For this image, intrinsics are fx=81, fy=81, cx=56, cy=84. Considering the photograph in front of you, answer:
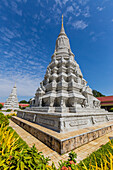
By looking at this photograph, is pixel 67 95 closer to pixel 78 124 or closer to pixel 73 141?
pixel 78 124

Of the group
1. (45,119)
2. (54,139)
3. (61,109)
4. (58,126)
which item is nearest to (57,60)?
(61,109)

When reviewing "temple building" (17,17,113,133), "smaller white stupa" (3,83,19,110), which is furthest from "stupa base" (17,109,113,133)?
"smaller white stupa" (3,83,19,110)

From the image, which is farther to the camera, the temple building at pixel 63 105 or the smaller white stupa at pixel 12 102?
the smaller white stupa at pixel 12 102

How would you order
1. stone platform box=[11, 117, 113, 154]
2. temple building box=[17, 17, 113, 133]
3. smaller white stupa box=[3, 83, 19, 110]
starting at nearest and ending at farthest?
stone platform box=[11, 117, 113, 154] → temple building box=[17, 17, 113, 133] → smaller white stupa box=[3, 83, 19, 110]

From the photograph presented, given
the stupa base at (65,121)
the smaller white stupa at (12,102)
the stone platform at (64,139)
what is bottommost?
the stone platform at (64,139)

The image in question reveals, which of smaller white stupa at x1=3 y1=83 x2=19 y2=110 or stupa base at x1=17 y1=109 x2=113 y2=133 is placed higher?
smaller white stupa at x1=3 y1=83 x2=19 y2=110

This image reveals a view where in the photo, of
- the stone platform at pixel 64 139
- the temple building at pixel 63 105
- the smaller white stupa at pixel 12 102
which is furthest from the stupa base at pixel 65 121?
the smaller white stupa at pixel 12 102

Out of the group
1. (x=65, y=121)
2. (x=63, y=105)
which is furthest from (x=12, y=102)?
(x=65, y=121)

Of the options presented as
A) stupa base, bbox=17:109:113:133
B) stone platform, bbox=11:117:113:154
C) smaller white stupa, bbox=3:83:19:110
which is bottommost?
stone platform, bbox=11:117:113:154

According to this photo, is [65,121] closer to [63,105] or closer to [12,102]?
[63,105]

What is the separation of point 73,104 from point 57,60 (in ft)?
28.6

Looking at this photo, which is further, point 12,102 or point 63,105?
point 12,102

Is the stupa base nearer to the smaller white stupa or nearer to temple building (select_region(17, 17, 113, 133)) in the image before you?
temple building (select_region(17, 17, 113, 133))

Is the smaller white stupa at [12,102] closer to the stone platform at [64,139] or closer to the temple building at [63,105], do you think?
the temple building at [63,105]
